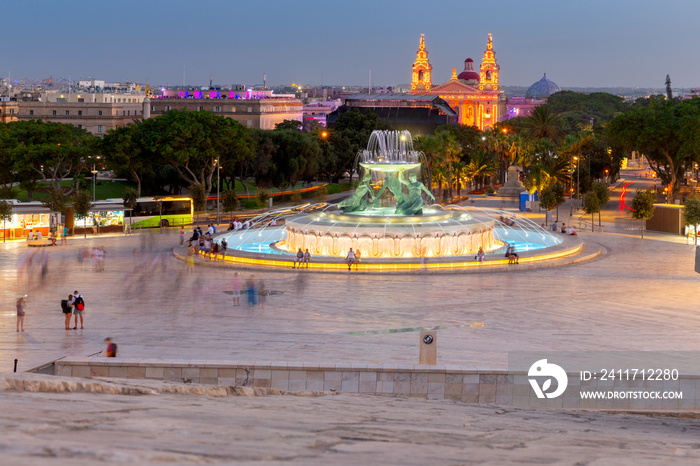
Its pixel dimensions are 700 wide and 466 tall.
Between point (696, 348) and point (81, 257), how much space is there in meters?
24.5

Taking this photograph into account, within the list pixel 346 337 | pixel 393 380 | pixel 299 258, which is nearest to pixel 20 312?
pixel 346 337

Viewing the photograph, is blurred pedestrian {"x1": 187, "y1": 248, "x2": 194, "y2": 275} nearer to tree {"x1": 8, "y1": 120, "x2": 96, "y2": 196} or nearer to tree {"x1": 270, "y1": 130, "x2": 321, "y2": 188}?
tree {"x1": 8, "y1": 120, "x2": 96, "y2": 196}

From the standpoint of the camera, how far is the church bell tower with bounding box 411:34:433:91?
18950cm

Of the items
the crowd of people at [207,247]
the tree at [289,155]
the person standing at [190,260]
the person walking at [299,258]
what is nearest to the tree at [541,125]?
the tree at [289,155]

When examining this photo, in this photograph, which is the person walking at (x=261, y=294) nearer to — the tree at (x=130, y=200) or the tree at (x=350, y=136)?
the tree at (x=130, y=200)

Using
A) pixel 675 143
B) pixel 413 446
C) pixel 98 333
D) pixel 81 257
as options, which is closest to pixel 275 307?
pixel 98 333

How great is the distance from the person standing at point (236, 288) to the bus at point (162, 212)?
20260mm

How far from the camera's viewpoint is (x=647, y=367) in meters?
15.3

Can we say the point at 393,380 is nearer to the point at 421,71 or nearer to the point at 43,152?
the point at 43,152

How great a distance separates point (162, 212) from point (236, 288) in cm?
2357

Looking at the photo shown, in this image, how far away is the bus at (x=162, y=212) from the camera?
158 feet

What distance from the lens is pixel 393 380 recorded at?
45.1 feet

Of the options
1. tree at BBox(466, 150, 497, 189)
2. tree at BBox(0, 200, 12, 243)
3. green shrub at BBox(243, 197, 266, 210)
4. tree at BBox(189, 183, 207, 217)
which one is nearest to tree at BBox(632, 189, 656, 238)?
tree at BBox(189, 183, 207, 217)

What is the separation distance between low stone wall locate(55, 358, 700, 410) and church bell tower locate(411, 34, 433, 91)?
178m
